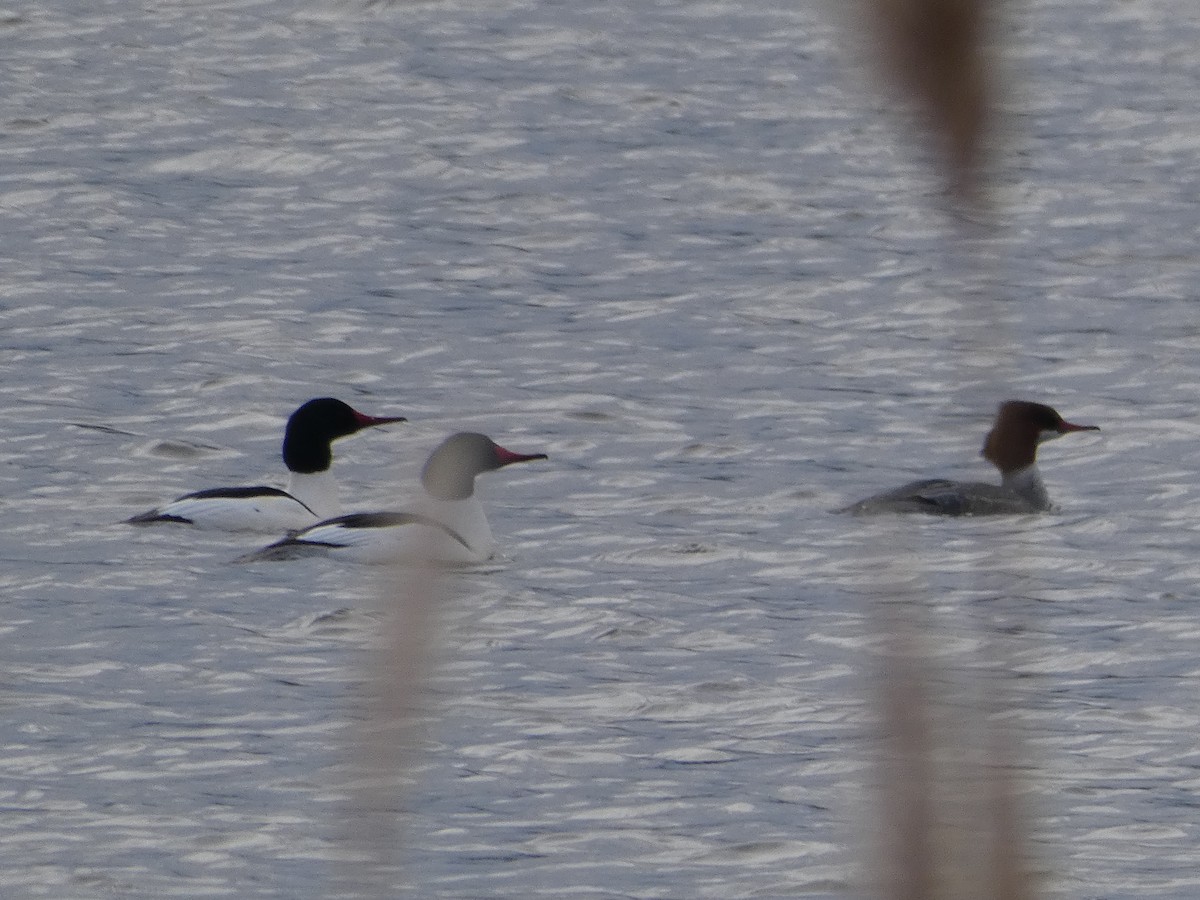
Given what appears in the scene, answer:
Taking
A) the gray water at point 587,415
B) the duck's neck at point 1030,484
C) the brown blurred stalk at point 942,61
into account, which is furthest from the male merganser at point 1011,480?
the brown blurred stalk at point 942,61

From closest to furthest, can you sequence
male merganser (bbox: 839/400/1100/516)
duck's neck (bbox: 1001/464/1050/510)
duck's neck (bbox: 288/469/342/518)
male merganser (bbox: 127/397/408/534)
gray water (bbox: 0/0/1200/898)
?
gray water (bbox: 0/0/1200/898) → male merganser (bbox: 127/397/408/534) → male merganser (bbox: 839/400/1100/516) → duck's neck (bbox: 288/469/342/518) → duck's neck (bbox: 1001/464/1050/510)

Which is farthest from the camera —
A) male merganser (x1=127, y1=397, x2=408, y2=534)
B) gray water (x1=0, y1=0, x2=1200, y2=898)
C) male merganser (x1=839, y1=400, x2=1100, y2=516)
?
male merganser (x1=839, y1=400, x2=1100, y2=516)

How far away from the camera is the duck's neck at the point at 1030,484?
1230cm

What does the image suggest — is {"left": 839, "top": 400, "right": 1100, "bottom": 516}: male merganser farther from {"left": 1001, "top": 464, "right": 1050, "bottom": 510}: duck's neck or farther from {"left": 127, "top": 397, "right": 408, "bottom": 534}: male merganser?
{"left": 127, "top": 397, "right": 408, "bottom": 534}: male merganser

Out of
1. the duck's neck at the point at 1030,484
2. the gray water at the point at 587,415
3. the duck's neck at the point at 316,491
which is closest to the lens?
the gray water at the point at 587,415

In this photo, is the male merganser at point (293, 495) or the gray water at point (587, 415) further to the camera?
the male merganser at point (293, 495)

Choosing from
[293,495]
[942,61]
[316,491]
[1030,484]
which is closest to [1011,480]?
[1030,484]

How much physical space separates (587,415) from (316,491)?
2.76 meters

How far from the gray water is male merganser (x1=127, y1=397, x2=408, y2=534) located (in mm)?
156

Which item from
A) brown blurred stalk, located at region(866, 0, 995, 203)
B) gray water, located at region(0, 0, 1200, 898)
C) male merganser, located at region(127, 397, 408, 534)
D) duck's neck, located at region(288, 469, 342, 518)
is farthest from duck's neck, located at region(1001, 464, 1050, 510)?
brown blurred stalk, located at region(866, 0, 995, 203)

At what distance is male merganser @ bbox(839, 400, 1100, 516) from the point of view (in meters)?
11.4

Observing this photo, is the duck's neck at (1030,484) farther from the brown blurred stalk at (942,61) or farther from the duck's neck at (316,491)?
the brown blurred stalk at (942,61)

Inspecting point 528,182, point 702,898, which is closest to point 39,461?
point 702,898

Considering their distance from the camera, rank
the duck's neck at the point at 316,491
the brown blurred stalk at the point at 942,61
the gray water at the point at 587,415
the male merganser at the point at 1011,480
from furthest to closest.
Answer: the duck's neck at the point at 316,491
the male merganser at the point at 1011,480
the gray water at the point at 587,415
the brown blurred stalk at the point at 942,61
